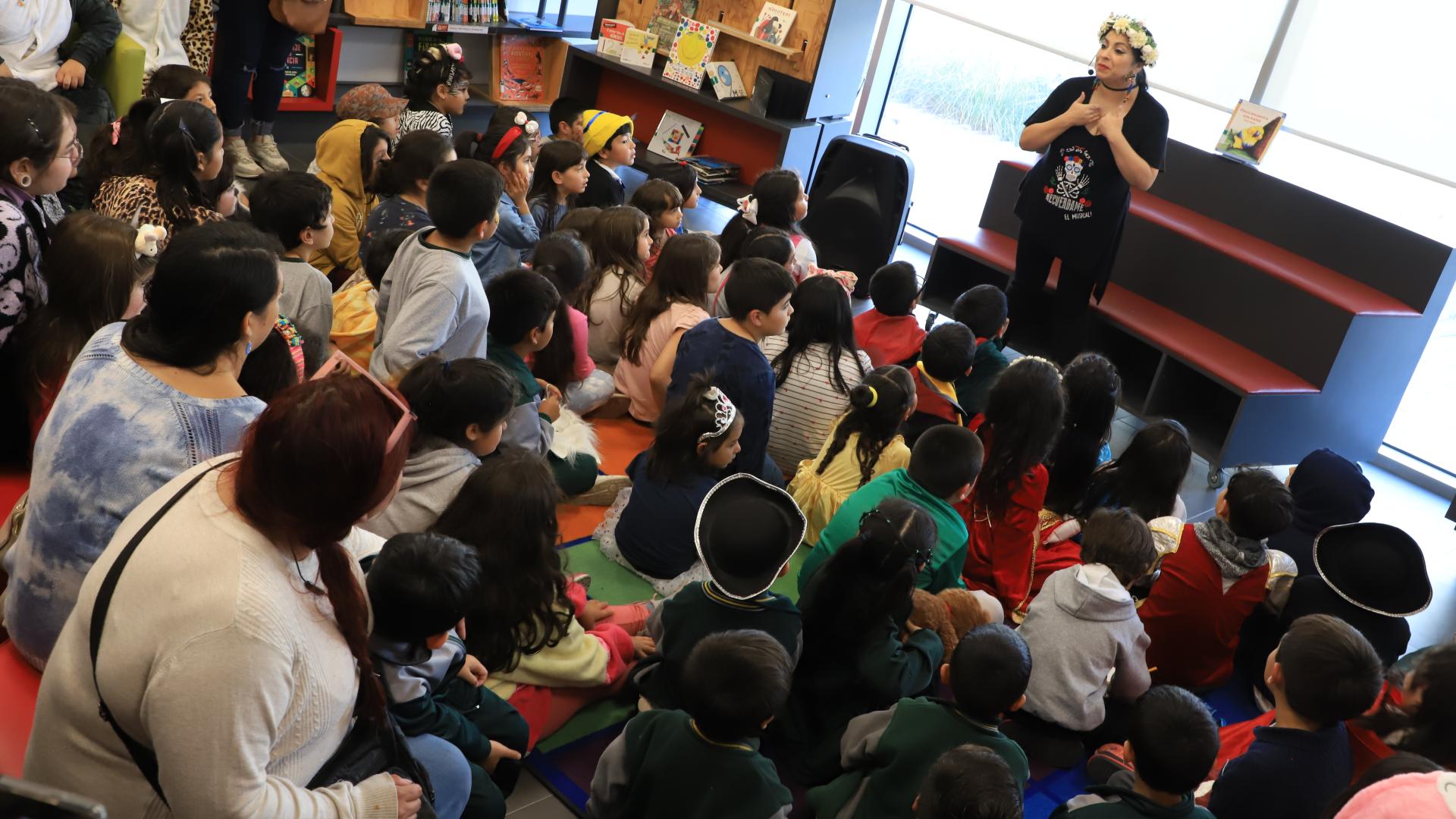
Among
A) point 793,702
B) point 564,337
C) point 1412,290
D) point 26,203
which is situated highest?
point 1412,290

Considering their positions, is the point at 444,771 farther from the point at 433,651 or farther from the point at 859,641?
the point at 859,641

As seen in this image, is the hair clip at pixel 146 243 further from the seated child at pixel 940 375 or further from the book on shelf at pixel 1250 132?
the book on shelf at pixel 1250 132

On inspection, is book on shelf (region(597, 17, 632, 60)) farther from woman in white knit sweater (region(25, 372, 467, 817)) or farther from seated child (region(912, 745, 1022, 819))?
woman in white knit sweater (region(25, 372, 467, 817))

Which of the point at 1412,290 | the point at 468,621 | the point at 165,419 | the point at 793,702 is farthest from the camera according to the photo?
the point at 1412,290

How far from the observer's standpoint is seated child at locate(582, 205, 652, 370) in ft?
12.0

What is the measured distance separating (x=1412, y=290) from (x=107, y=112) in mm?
5282

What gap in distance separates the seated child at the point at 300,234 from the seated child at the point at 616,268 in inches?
35.1

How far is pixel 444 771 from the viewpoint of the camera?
1.77m

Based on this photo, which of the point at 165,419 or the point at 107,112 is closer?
the point at 165,419

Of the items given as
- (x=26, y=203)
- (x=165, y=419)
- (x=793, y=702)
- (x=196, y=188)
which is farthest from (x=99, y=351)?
(x=196, y=188)

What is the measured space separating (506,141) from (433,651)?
2572mm

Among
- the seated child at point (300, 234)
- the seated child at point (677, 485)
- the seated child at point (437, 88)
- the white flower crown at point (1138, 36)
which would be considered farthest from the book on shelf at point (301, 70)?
the seated child at point (677, 485)

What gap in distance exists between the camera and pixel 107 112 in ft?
15.2

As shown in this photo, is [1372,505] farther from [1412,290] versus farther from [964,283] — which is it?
[964,283]
